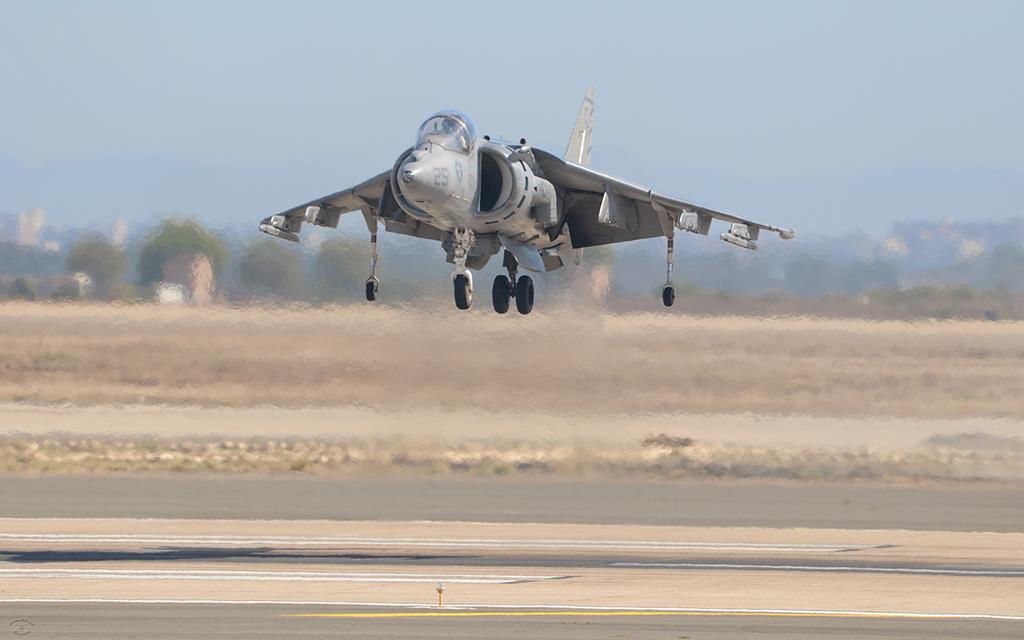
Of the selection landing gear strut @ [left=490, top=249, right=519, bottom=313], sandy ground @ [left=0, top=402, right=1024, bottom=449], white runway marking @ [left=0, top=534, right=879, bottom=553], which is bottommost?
white runway marking @ [left=0, top=534, right=879, bottom=553]

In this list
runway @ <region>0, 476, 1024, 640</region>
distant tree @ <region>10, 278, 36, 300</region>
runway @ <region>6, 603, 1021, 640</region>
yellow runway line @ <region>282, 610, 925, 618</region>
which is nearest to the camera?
runway @ <region>6, 603, 1021, 640</region>

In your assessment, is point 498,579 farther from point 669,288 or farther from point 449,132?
point 449,132

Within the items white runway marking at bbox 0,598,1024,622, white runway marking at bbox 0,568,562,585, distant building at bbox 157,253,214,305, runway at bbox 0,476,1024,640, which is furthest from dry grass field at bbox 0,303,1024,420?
white runway marking at bbox 0,598,1024,622

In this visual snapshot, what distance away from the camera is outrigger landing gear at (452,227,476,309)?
25250mm

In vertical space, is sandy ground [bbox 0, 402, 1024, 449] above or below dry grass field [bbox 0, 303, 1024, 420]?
below

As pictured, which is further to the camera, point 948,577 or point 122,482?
point 122,482

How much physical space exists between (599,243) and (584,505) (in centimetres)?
616

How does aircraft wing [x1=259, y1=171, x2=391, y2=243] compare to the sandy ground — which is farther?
the sandy ground

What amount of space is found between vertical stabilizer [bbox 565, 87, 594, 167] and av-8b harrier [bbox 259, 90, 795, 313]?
9.82 feet

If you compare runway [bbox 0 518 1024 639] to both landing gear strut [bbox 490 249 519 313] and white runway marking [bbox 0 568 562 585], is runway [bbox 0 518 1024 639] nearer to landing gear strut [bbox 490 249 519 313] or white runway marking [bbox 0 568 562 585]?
white runway marking [bbox 0 568 562 585]

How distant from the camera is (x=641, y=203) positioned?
29.8m

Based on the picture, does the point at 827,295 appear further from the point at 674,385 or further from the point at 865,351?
the point at 674,385

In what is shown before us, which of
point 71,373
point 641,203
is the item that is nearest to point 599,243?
point 641,203

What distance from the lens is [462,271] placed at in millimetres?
25359
